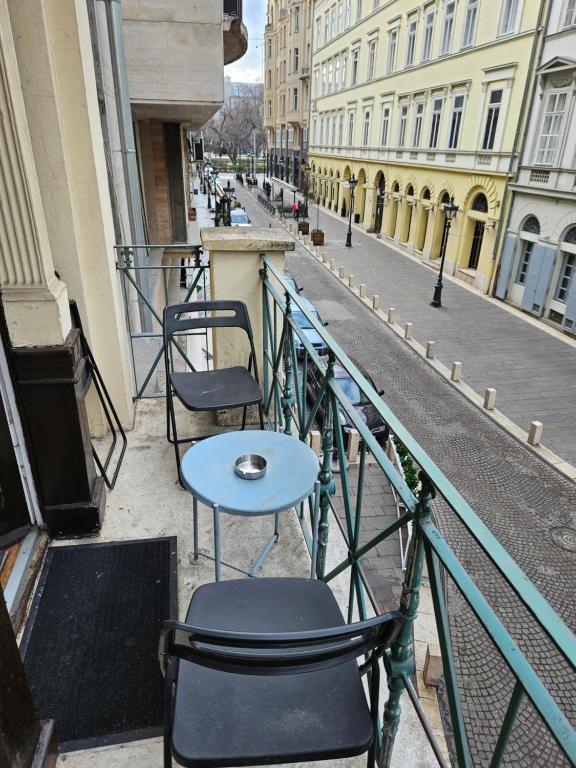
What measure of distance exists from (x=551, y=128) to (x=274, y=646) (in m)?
21.6

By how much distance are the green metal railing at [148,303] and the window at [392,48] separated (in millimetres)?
24637

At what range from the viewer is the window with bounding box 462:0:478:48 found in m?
21.8

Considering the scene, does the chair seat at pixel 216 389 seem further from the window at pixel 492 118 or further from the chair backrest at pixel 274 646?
the window at pixel 492 118

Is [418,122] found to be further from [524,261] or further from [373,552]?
[373,552]

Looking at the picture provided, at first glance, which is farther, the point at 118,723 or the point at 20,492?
the point at 20,492

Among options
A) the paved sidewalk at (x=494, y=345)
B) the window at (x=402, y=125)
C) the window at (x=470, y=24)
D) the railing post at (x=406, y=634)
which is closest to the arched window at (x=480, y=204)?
the paved sidewalk at (x=494, y=345)

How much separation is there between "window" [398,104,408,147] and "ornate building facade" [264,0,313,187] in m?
23.6

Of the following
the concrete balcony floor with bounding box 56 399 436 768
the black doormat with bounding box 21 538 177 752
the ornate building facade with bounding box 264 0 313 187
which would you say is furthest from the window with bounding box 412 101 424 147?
the black doormat with bounding box 21 538 177 752

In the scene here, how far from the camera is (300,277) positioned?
24562 millimetres

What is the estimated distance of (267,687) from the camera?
165 centimetres

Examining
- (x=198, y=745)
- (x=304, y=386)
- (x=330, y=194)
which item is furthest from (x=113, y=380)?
(x=330, y=194)

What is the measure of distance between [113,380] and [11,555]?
1.54 meters

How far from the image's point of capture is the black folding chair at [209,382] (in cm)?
341

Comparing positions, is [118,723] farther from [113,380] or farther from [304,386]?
[113,380]
